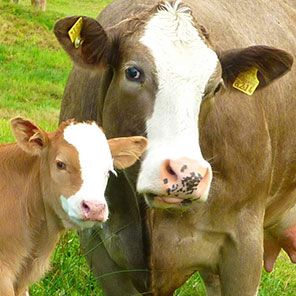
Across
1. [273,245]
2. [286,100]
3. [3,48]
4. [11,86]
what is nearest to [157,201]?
[286,100]

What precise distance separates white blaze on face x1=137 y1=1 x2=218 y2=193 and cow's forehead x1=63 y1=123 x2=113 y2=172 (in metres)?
0.33

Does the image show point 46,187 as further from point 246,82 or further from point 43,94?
point 43,94

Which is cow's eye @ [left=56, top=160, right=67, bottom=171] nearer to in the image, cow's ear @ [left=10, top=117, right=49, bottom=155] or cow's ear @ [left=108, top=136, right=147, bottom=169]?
cow's ear @ [left=10, top=117, right=49, bottom=155]

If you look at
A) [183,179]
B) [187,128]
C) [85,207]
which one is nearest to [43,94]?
[187,128]

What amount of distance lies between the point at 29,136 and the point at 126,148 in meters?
0.46

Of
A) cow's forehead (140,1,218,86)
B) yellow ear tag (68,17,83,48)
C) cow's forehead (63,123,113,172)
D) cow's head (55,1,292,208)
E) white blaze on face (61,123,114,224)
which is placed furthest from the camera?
yellow ear tag (68,17,83,48)

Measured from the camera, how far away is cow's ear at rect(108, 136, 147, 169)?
4676mm

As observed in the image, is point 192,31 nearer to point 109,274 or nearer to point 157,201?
point 157,201

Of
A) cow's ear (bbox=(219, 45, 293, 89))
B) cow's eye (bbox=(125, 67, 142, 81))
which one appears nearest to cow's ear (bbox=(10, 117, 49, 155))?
cow's eye (bbox=(125, 67, 142, 81))

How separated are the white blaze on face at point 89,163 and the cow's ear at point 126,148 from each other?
0.35 ft

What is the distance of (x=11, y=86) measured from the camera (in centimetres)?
1487

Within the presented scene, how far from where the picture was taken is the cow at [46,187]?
14.5ft

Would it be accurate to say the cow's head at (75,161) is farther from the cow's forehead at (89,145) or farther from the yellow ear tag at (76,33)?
the yellow ear tag at (76,33)

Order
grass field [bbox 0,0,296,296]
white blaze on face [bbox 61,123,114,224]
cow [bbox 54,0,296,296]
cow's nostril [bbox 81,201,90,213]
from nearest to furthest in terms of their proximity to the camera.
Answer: cow's nostril [bbox 81,201,90,213] < white blaze on face [bbox 61,123,114,224] < cow [bbox 54,0,296,296] < grass field [bbox 0,0,296,296]
